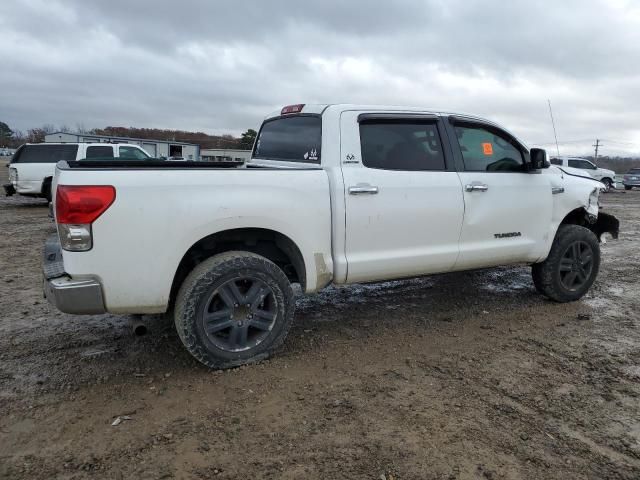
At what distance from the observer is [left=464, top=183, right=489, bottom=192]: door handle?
4386mm

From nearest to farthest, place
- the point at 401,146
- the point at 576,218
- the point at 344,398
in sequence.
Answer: the point at 344,398
the point at 401,146
the point at 576,218

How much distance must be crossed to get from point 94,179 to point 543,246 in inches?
159

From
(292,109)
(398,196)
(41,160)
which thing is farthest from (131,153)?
(398,196)

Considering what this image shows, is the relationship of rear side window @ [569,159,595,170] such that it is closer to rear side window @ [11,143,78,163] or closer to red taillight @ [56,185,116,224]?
rear side window @ [11,143,78,163]

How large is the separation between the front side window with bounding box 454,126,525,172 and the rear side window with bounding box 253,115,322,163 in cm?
134

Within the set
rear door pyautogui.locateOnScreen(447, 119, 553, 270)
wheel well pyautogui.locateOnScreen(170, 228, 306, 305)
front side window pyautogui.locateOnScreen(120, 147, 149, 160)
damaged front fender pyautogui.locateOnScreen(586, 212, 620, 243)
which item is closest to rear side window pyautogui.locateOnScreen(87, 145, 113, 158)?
front side window pyautogui.locateOnScreen(120, 147, 149, 160)

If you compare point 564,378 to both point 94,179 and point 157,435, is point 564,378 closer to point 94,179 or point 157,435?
point 157,435

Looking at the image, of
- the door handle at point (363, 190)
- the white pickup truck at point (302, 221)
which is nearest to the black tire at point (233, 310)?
the white pickup truck at point (302, 221)

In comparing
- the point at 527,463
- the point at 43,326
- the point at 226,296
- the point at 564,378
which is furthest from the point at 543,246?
the point at 43,326

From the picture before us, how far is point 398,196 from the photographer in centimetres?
402

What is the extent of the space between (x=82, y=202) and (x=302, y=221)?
1.43 m

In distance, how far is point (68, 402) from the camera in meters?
3.14

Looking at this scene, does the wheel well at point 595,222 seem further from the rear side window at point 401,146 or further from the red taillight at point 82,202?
the red taillight at point 82,202

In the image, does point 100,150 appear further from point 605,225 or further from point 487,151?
point 605,225
